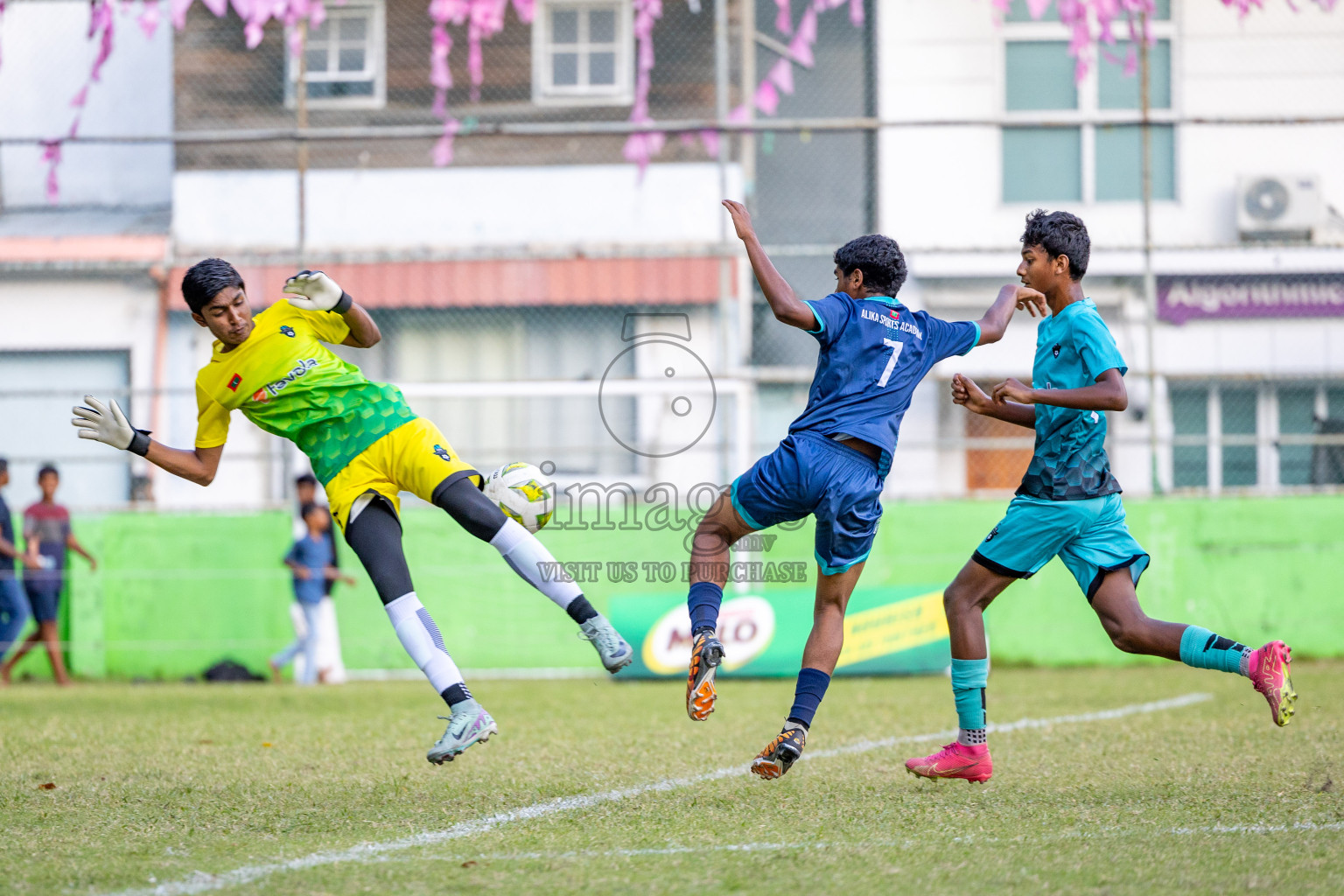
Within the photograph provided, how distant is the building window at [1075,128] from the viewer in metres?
12.7

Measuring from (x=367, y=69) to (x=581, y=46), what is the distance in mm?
1984

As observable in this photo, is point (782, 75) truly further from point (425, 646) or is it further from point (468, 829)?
point (468, 829)

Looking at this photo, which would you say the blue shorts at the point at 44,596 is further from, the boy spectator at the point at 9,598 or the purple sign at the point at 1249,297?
the purple sign at the point at 1249,297

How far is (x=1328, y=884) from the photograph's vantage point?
3.46 meters

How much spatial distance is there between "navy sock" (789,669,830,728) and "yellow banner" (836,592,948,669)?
19.7 ft

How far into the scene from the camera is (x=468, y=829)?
174 inches

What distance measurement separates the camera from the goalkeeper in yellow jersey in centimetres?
511

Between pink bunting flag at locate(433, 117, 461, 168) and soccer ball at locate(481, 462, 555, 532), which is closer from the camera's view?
soccer ball at locate(481, 462, 555, 532)

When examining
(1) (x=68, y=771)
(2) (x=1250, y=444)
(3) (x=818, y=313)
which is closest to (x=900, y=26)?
(2) (x=1250, y=444)

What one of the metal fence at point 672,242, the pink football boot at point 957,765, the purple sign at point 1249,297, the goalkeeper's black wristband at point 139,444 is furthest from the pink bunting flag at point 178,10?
the pink football boot at point 957,765

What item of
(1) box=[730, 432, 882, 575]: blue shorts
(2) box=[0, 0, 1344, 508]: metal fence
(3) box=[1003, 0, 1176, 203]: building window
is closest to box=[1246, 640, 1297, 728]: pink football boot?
(1) box=[730, 432, 882, 575]: blue shorts

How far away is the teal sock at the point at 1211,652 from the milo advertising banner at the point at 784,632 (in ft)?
19.1

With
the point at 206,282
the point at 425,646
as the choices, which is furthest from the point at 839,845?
the point at 206,282

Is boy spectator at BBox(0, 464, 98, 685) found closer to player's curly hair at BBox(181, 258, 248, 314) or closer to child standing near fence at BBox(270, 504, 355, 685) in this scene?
child standing near fence at BBox(270, 504, 355, 685)
